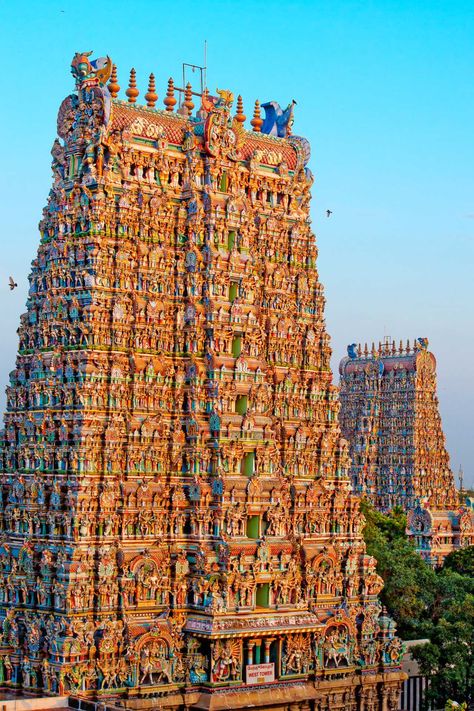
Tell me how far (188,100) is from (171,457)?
1523 centimetres

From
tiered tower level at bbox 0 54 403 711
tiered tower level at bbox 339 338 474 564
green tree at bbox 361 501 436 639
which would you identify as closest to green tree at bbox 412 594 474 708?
tiered tower level at bbox 0 54 403 711

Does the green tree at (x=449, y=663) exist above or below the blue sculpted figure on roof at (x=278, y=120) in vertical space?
below

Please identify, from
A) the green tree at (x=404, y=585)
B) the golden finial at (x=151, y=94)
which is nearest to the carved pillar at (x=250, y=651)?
the green tree at (x=404, y=585)

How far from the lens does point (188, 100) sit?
58.5 m

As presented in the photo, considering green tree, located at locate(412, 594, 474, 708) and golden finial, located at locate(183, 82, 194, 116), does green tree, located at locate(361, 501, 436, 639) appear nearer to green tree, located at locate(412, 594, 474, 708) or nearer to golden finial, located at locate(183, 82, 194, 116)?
green tree, located at locate(412, 594, 474, 708)

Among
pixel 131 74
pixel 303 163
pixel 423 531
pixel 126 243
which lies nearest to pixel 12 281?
pixel 126 243

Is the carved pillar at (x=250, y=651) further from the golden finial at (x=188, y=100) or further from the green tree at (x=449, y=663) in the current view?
the golden finial at (x=188, y=100)

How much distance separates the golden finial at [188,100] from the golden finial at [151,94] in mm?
1988

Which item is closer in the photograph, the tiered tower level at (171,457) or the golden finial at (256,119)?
the tiered tower level at (171,457)

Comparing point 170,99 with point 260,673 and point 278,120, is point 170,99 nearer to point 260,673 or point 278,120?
point 278,120

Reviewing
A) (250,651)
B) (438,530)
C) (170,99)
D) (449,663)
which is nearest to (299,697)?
(250,651)

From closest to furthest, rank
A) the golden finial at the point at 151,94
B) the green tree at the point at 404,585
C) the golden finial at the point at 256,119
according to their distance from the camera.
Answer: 1. the golden finial at the point at 151,94
2. the golden finial at the point at 256,119
3. the green tree at the point at 404,585

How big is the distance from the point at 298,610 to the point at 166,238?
48.4ft

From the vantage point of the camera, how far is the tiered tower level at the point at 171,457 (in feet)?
164
